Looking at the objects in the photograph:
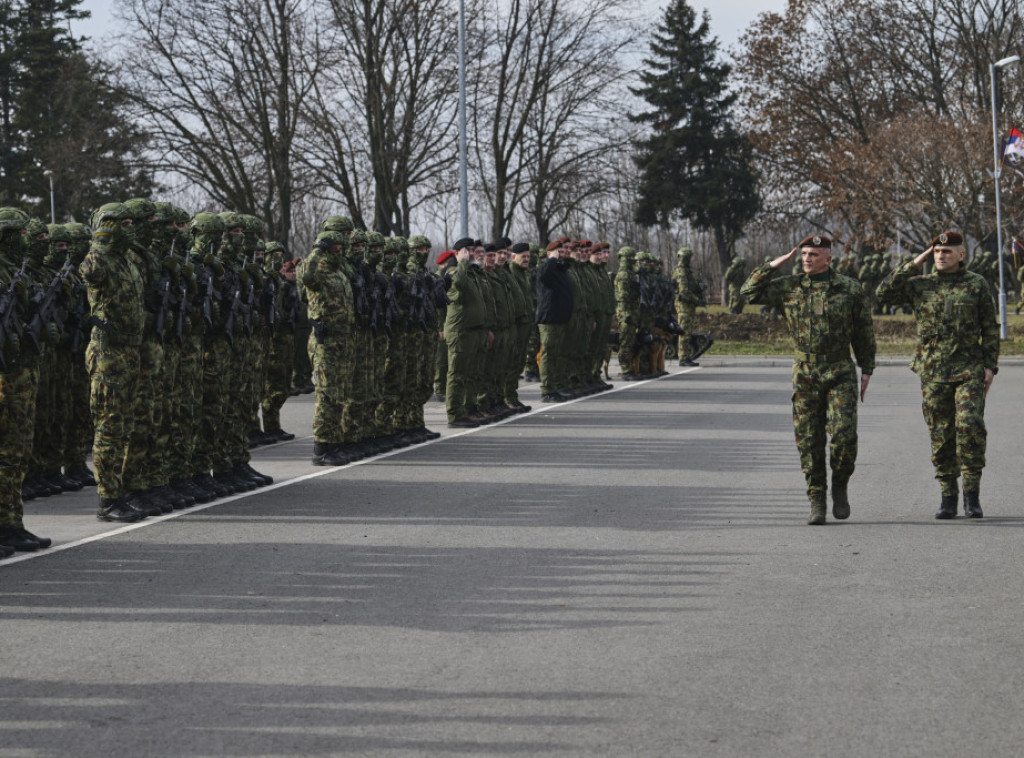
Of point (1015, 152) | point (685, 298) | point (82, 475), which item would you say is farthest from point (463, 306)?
point (1015, 152)

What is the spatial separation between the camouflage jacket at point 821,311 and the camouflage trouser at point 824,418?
0.33ft

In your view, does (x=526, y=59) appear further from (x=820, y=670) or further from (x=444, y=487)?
(x=820, y=670)

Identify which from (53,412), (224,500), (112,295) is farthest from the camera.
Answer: (53,412)

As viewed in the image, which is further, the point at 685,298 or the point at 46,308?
the point at 685,298

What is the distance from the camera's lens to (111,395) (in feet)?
33.7

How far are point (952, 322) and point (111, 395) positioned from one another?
5.61 meters

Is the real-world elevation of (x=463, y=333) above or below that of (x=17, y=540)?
above

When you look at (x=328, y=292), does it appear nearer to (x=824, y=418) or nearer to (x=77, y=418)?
(x=77, y=418)

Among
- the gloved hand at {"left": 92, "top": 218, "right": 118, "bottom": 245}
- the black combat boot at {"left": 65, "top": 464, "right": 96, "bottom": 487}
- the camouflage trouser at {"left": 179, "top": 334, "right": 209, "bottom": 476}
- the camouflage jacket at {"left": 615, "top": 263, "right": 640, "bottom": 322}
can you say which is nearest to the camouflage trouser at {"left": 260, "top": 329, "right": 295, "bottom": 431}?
the black combat boot at {"left": 65, "top": 464, "right": 96, "bottom": 487}

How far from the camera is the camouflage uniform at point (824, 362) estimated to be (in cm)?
998

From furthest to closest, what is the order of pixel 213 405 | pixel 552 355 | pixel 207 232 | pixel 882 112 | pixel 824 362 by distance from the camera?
pixel 882 112, pixel 552 355, pixel 207 232, pixel 213 405, pixel 824 362

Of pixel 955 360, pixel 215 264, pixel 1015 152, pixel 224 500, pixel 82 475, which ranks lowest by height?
pixel 224 500

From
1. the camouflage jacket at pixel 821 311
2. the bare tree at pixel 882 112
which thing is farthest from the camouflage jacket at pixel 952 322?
the bare tree at pixel 882 112

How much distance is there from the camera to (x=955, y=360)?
10.3 metres
